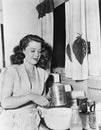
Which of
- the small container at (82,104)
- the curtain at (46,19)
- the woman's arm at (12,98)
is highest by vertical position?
the curtain at (46,19)

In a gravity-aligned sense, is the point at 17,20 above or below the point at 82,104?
above

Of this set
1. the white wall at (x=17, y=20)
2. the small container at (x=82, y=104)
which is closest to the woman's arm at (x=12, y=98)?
the small container at (x=82, y=104)

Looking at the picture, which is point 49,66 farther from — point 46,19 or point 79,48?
point 79,48

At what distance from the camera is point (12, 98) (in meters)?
1.42

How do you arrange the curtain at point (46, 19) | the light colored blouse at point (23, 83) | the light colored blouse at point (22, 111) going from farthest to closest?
the curtain at point (46, 19), the light colored blouse at point (23, 83), the light colored blouse at point (22, 111)

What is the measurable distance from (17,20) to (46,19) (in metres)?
0.48

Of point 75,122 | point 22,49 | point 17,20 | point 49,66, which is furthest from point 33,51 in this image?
point 17,20

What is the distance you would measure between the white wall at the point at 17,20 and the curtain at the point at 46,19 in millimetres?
150

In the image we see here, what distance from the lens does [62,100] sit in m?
1.40

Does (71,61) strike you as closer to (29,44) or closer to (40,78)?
(40,78)

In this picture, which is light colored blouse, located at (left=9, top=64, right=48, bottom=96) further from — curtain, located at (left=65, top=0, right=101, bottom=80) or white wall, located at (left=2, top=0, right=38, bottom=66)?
white wall, located at (left=2, top=0, right=38, bottom=66)

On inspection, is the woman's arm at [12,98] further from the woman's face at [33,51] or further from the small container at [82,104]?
the small container at [82,104]

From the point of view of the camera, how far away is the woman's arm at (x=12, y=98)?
4.35ft

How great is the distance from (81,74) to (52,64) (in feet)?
2.83
